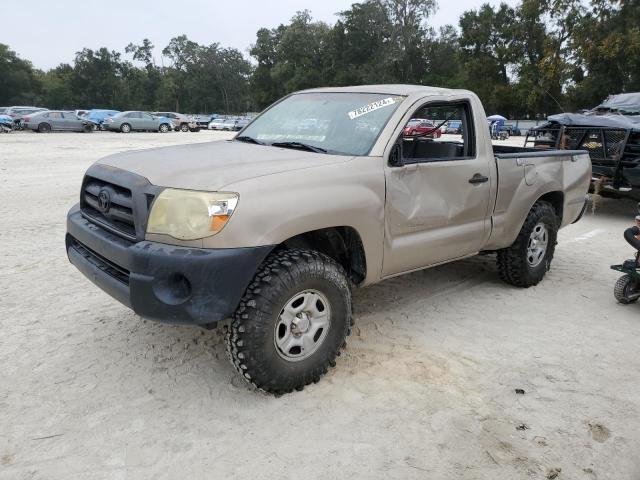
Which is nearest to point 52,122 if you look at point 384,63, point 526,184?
point 526,184

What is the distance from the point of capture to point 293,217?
9.56ft

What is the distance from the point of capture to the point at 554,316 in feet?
14.4

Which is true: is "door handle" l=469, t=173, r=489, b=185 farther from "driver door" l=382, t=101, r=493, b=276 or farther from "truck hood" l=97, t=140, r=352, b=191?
"truck hood" l=97, t=140, r=352, b=191

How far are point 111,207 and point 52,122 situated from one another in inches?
1161

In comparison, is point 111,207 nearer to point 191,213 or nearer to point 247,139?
point 191,213

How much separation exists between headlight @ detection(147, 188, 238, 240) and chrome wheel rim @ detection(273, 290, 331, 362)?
2.05 ft

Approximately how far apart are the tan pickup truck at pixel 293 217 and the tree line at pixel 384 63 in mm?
42790

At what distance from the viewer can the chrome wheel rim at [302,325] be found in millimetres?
3012

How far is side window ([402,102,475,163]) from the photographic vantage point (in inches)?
159

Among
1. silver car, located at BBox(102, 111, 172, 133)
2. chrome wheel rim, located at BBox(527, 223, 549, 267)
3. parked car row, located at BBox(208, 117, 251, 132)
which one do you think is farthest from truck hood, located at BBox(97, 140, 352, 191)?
parked car row, located at BBox(208, 117, 251, 132)

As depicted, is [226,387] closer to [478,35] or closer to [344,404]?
[344,404]

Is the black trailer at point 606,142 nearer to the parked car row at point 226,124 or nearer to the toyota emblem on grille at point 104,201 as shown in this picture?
the toyota emblem on grille at point 104,201

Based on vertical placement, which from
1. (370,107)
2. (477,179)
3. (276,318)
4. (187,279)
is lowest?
(276,318)

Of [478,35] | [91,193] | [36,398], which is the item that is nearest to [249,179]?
[91,193]
